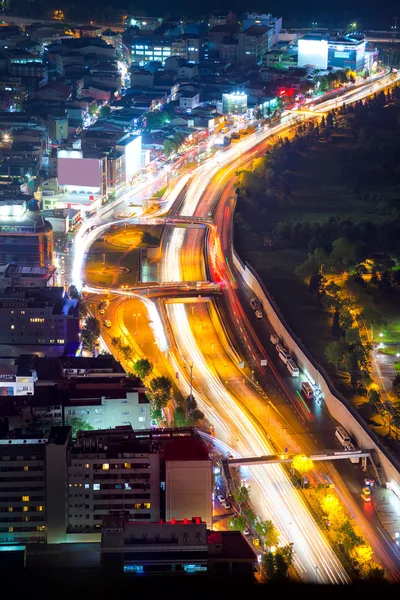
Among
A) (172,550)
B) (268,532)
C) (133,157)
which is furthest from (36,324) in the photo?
(133,157)

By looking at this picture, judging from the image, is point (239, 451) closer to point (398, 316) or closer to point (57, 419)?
point (57, 419)

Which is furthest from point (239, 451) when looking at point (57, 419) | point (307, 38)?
point (307, 38)

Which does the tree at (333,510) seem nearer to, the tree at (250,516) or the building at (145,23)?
the tree at (250,516)

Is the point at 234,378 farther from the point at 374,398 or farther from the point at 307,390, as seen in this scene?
the point at 374,398

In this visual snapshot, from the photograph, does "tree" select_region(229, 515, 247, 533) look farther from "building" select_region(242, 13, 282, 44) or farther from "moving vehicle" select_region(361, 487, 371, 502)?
"building" select_region(242, 13, 282, 44)

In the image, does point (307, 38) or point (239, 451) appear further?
point (307, 38)

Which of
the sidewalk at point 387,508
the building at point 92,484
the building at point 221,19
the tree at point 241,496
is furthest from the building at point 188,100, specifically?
the building at point 92,484
